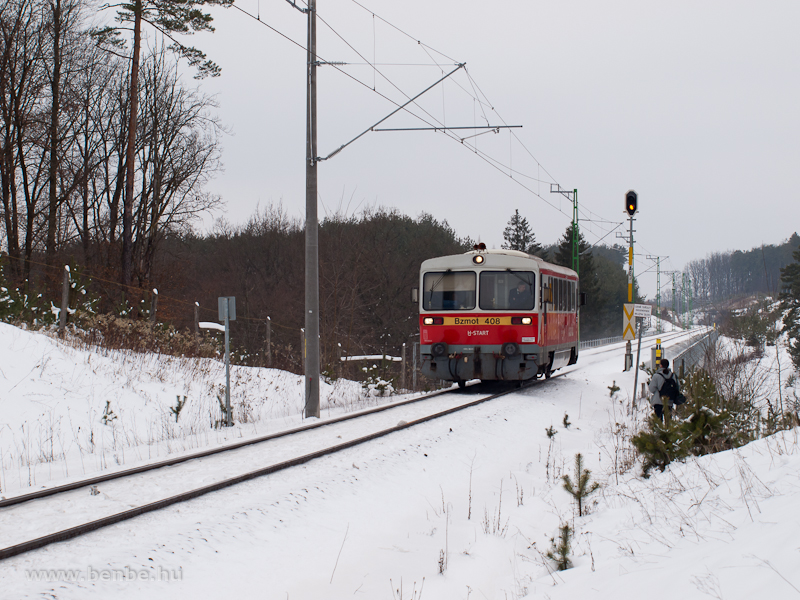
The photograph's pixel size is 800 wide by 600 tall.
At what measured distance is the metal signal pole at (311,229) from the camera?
13211 mm

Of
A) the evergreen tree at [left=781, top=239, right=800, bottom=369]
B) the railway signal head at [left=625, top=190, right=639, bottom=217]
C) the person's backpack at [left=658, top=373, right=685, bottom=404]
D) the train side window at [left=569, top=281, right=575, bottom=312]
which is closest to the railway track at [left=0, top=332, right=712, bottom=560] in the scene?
the person's backpack at [left=658, top=373, right=685, bottom=404]

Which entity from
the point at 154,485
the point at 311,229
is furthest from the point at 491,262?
the point at 154,485

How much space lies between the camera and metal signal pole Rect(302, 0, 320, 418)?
Answer: 13211 millimetres

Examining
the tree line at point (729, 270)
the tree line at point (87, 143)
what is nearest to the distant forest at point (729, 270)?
the tree line at point (729, 270)

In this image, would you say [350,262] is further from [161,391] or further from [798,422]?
[798,422]

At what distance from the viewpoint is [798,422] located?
830 centimetres

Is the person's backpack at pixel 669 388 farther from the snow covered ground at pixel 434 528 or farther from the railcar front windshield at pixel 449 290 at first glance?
the railcar front windshield at pixel 449 290

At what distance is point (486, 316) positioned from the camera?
1597cm

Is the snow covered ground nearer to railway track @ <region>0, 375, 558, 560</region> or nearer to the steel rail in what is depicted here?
railway track @ <region>0, 375, 558, 560</region>

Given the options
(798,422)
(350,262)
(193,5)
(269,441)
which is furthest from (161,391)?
(350,262)

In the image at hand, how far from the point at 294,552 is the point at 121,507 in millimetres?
1794

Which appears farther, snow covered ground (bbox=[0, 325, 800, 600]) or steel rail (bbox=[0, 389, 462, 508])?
steel rail (bbox=[0, 389, 462, 508])

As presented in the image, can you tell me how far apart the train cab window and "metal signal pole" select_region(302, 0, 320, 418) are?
450 cm

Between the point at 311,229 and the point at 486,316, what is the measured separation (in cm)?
486
